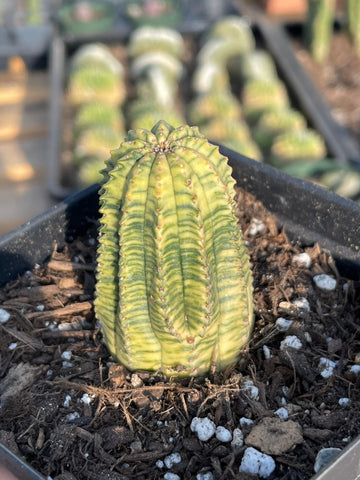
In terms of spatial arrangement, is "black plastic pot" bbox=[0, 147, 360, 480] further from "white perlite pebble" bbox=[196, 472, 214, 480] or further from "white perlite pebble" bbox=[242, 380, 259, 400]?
"white perlite pebble" bbox=[196, 472, 214, 480]

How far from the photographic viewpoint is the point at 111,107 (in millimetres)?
2764

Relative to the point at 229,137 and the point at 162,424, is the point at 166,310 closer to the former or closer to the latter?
the point at 162,424

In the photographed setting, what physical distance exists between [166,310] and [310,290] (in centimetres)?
42

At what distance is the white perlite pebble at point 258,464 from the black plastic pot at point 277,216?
50cm

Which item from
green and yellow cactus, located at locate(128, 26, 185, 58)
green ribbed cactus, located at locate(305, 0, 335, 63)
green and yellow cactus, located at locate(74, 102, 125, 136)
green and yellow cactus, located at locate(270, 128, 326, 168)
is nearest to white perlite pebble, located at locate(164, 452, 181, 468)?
green and yellow cactus, located at locate(270, 128, 326, 168)

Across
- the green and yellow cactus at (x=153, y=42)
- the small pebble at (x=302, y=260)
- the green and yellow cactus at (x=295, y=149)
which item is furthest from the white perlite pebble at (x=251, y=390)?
the green and yellow cactus at (x=153, y=42)

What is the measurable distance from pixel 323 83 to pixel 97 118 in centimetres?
140

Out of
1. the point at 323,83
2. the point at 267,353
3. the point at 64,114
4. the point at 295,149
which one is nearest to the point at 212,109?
the point at 295,149

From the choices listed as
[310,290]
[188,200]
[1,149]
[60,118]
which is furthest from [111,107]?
[188,200]

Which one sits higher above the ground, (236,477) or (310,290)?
(310,290)

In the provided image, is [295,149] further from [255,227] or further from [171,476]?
[171,476]

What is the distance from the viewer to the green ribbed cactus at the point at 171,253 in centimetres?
93

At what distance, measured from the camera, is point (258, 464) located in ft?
3.19

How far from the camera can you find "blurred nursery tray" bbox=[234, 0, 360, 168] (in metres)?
2.69
